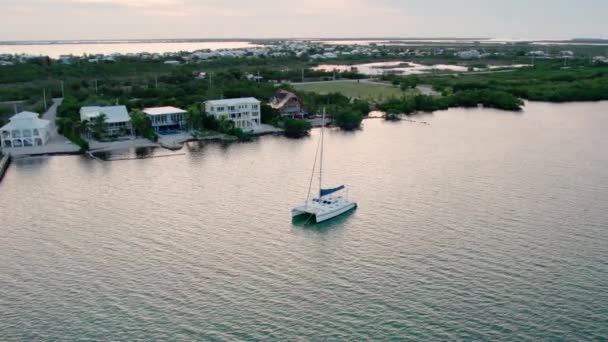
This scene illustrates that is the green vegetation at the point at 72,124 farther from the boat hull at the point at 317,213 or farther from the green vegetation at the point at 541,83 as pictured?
the green vegetation at the point at 541,83

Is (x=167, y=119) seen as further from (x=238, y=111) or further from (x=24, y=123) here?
(x=24, y=123)

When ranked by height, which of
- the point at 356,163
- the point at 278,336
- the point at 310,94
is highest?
the point at 310,94

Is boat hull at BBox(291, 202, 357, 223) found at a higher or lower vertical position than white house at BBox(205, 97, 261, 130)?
lower

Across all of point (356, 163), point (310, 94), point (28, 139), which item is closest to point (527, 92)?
point (310, 94)

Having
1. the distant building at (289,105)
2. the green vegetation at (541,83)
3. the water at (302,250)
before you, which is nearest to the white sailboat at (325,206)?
the water at (302,250)

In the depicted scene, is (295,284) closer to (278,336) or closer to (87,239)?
(278,336)

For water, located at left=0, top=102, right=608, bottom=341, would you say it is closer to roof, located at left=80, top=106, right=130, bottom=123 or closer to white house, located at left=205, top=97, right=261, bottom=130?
roof, located at left=80, top=106, right=130, bottom=123

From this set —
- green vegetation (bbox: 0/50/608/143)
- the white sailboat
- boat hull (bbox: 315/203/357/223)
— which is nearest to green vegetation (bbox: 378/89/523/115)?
green vegetation (bbox: 0/50/608/143)
